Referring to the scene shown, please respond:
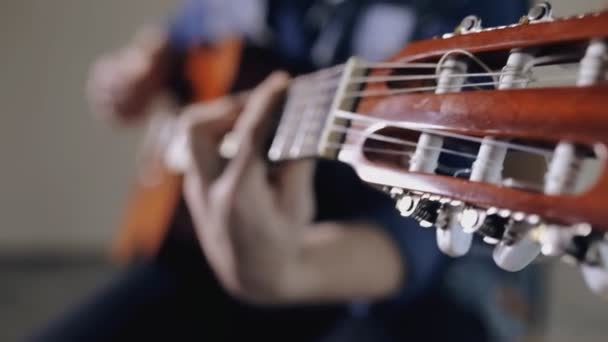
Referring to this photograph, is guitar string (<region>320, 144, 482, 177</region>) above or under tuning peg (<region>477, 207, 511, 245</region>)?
above

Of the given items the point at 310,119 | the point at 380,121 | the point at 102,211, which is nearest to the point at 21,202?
the point at 102,211

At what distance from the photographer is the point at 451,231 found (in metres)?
0.29

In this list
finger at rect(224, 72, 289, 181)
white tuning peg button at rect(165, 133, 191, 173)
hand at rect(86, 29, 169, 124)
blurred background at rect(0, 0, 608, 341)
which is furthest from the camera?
blurred background at rect(0, 0, 608, 341)

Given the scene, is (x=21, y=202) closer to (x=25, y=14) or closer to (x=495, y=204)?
(x=25, y=14)

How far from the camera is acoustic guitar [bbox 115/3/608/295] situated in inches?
9.2

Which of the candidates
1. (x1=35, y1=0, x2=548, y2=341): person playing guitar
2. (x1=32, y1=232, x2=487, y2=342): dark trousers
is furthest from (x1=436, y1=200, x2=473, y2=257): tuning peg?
(x1=32, y1=232, x2=487, y2=342): dark trousers

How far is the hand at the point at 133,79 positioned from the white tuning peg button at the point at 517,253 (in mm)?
801

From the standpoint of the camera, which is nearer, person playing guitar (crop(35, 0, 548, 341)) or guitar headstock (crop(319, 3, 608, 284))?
guitar headstock (crop(319, 3, 608, 284))

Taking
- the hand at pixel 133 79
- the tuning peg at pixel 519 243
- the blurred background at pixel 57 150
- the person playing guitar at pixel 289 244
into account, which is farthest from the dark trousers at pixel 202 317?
the blurred background at pixel 57 150

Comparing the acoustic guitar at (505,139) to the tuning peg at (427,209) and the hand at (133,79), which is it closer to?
the tuning peg at (427,209)

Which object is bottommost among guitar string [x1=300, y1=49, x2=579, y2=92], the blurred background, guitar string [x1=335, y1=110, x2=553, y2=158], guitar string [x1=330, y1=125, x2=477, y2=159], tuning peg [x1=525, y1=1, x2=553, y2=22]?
the blurred background

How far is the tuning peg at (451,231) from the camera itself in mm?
286

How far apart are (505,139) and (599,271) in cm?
6

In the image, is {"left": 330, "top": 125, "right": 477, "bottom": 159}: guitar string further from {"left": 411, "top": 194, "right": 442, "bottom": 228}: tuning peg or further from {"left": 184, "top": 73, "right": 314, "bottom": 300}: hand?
{"left": 184, "top": 73, "right": 314, "bottom": 300}: hand
